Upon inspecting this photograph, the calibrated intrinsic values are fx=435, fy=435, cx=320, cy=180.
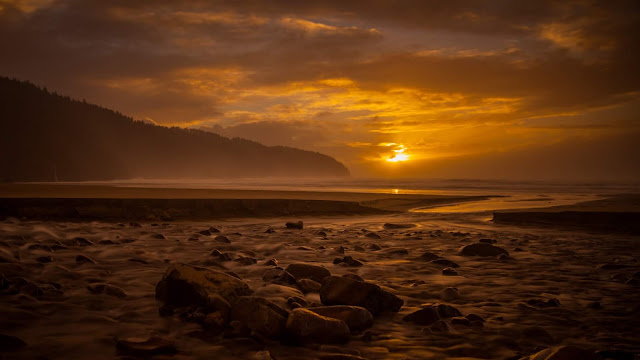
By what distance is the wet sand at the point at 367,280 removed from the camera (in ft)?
9.93

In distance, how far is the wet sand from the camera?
3027mm

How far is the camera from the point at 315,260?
6.67 meters

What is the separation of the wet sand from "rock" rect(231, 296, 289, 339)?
0.11m

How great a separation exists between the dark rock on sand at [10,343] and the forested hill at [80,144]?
64019mm

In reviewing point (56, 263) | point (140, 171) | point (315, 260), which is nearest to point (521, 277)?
point (315, 260)

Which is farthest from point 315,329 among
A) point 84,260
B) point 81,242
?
point 81,242

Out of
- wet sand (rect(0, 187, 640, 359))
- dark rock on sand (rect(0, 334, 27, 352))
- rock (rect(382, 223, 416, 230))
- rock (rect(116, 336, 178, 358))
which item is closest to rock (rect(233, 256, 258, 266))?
wet sand (rect(0, 187, 640, 359))

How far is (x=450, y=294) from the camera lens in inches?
180

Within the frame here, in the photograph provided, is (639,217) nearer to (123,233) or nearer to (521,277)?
(521,277)

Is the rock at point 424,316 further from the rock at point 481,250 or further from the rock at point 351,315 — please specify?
the rock at point 481,250

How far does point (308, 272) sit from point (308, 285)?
1.51 ft

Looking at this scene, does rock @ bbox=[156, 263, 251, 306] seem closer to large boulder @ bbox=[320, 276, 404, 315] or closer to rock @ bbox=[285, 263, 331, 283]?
large boulder @ bbox=[320, 276, 404, 315]

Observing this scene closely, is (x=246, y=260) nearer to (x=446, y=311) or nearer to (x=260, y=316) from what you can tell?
(x=260, y=316)

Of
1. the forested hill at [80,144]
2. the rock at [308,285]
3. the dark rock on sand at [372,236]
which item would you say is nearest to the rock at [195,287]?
the rock at [308,285]
